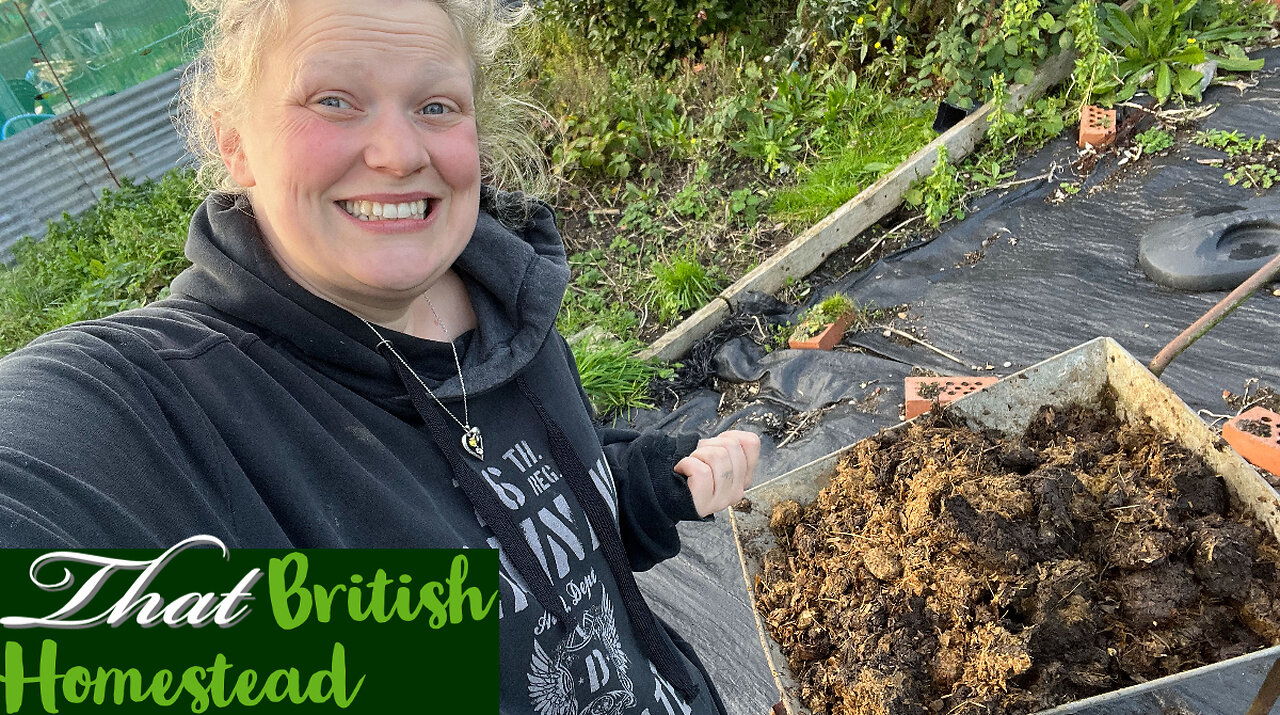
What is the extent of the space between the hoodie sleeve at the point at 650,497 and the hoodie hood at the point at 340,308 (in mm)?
171

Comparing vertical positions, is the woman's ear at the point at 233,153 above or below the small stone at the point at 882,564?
above

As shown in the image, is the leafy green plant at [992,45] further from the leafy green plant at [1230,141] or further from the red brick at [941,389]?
the red brick at [941,389]

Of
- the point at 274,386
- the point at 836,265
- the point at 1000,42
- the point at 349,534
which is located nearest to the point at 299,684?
the point at 349,534

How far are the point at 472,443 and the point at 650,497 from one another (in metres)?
0.45

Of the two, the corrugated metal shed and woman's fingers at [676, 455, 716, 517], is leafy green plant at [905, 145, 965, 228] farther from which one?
the corrugated metal shed

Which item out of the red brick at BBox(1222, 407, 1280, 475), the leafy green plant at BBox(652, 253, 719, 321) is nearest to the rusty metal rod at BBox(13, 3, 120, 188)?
the leafy green plant at BBox(652, 253, 719, 321)

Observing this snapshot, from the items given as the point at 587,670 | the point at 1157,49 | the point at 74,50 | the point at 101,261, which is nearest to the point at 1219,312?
the point at 587,670

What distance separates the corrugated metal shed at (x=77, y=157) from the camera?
7.26m

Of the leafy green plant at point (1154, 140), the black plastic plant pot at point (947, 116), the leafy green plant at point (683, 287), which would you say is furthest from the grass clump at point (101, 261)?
the leafy green plant at point (1154, 140)

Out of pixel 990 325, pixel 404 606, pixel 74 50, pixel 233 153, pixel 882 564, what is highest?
pixel 74 50

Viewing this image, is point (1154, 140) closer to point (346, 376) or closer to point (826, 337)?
point (826, 337)

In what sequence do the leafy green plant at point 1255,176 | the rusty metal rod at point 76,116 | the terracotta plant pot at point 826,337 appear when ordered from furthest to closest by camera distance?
the rusty metal rod at point 76,116 → the terracotta plant pot at point 826,337 → the leafy green plant at point 1255,176

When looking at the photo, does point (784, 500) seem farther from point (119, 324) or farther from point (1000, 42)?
point (1000, 42)

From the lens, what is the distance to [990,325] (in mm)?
3314
